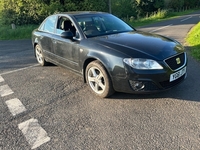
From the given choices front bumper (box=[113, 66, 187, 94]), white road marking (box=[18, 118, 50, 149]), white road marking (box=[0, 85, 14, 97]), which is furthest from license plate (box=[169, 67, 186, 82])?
white road marking (box=[0, 85, 14, 97])

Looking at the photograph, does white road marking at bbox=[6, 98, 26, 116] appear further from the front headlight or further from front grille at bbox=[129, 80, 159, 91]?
the front headlight

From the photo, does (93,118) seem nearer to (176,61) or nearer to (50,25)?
(176,61)

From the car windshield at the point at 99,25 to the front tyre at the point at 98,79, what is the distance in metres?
0.78

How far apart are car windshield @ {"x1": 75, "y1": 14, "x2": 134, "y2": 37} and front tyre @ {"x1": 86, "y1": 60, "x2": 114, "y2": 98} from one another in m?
0.78

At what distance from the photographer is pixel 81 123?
3055 mm

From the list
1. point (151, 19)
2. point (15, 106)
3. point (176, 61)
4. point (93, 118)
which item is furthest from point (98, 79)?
point (151, 19)

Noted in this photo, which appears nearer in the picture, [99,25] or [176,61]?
[176,61]

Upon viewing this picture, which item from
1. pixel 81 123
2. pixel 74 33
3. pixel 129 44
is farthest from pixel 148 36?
pixel 81 123

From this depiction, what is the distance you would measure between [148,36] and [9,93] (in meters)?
3.27

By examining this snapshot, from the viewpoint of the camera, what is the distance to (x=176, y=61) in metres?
3.50

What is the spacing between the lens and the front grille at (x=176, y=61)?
11.0 ft

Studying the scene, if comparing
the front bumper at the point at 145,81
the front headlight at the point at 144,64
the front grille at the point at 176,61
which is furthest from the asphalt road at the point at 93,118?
the front headlight at the point at 144,64

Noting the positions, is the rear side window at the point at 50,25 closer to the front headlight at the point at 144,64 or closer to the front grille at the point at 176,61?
the front headlight at the point at 144,64

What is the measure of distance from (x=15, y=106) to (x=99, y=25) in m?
2.47
